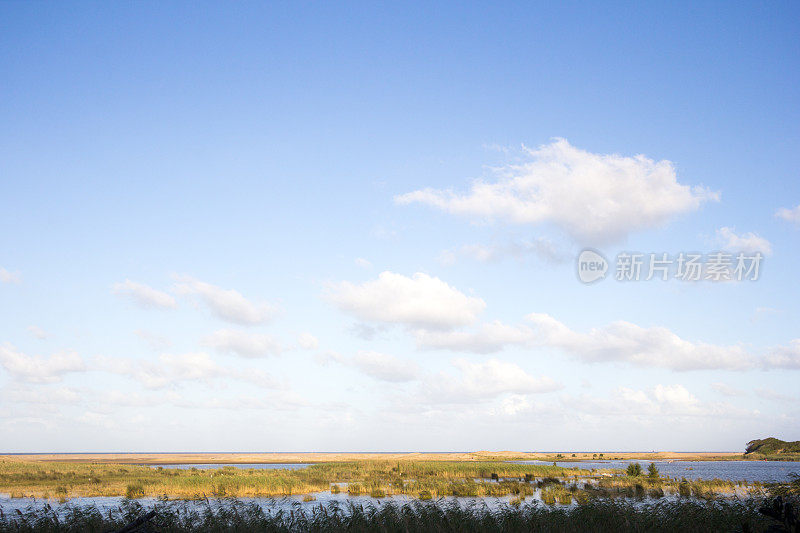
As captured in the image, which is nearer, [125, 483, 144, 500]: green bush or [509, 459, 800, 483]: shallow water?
[125, 483, 144, 500]: green bush

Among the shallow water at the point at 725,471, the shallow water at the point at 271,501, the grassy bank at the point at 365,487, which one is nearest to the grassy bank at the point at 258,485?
the grassy bank at the point at 365,487

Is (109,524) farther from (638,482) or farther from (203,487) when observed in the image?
(638,482)

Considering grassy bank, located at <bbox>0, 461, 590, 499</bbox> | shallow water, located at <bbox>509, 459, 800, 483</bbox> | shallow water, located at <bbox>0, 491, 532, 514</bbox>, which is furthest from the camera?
shallow water, located at <bbox>509, 459, 800, 483</bbox>

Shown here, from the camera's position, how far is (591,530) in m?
16.5

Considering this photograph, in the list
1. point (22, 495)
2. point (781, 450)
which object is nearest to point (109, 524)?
point (22, 495)

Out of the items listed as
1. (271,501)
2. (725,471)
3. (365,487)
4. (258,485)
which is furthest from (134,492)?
Answer: (725,471)

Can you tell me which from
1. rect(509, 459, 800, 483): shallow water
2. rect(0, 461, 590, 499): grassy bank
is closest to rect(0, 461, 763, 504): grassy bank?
rect(0, 461, 590, 499): grassy bank

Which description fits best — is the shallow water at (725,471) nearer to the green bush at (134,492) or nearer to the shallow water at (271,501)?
the shallow water at (271,501)

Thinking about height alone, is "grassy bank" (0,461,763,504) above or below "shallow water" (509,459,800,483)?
above

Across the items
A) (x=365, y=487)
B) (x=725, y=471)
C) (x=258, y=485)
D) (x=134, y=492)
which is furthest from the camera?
(x=725, y=471)

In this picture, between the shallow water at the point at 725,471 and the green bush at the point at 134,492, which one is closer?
A: the green bush at the point at 134,492

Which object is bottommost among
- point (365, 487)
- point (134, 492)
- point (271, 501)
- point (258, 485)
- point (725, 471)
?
point (725, 471)

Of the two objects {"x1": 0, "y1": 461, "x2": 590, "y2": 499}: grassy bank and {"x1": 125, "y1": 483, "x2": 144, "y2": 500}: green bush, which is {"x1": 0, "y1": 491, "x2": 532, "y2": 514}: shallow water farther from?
{"x1": 0, "y1": 461, "x2": 590, "y2": 499}: grassy bank

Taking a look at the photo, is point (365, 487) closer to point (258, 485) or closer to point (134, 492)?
point (258, 485)
